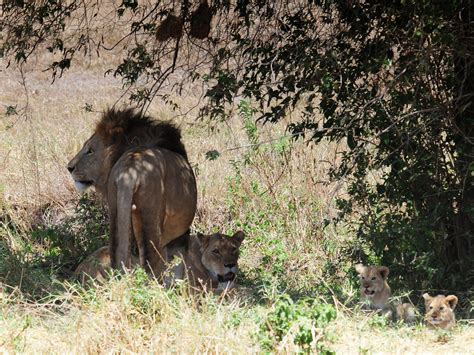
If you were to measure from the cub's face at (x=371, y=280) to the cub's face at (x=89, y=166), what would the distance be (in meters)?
2.81

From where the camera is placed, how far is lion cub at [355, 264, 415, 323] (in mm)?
7496

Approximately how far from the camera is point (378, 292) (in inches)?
299

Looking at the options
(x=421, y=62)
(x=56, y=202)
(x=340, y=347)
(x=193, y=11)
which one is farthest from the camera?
(x=56, y=202)

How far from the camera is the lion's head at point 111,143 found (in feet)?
30.2

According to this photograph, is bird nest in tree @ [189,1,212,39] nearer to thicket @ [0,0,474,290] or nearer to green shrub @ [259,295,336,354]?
thicket @ [0,0,474,290]

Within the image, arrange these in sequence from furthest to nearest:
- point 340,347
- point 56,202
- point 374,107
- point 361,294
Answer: point 56,202 < point 374,107 < point 361,294 < point 340,347

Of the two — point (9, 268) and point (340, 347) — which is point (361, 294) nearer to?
point (340, 347)

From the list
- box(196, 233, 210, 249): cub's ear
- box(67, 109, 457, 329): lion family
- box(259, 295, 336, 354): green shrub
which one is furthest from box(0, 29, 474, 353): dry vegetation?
box(196, 233, 210, 249): cub's ear

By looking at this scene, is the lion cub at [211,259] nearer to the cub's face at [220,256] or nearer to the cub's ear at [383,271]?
the cub's face at [220,256]

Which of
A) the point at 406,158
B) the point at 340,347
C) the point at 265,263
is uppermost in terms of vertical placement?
the point at 406,158

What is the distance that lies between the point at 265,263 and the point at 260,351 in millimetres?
4890

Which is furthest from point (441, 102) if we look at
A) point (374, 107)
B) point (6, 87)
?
point (6, 87)

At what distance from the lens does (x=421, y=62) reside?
710 centimetres

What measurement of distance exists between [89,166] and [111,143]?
290 millimetres
